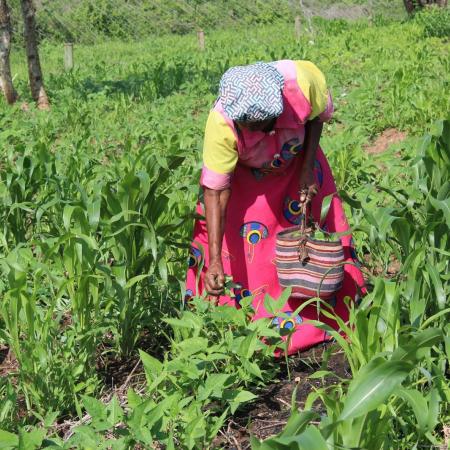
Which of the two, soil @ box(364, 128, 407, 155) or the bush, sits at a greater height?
soil @ box(364, 128, 407, 155)

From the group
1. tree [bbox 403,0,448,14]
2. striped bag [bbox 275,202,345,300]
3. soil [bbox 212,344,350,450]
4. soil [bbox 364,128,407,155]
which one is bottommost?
tree [bbox 403,0,448,14]

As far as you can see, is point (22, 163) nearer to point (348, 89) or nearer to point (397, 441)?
point (397, 441)

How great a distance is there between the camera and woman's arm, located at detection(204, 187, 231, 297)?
243 cm

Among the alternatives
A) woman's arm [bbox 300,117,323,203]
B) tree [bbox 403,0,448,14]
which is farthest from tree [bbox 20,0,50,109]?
tree [bbox 403,0,448,14]

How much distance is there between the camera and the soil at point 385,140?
5.27 meters

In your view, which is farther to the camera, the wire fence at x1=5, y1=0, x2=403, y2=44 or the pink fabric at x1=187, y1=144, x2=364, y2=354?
the wire fence at x1=5, y1=0, x2=403, y2=44

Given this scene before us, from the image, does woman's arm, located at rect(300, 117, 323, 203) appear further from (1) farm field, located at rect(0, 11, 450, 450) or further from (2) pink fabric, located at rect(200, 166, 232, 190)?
(2) pink fabric, located at rect(200, 166, 232, 190)

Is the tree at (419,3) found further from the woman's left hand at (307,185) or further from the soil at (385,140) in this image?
the woman's left hand at (307,185)

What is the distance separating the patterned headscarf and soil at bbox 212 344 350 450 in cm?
73

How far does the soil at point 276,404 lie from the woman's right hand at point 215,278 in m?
0.37

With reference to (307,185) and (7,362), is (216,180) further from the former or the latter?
(7,362)

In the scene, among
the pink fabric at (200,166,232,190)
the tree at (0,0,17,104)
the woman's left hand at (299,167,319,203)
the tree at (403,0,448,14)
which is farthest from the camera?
the tree at (403,0,448,14)

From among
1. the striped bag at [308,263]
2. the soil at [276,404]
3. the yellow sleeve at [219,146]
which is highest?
the yellow sleeve at [219,146]

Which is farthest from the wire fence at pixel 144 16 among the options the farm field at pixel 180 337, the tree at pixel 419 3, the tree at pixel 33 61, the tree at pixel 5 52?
the farm field at pixel 180 337
